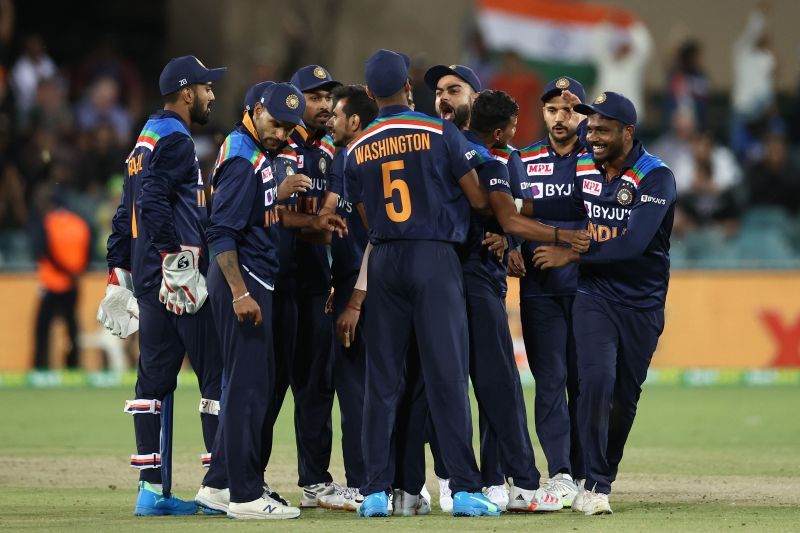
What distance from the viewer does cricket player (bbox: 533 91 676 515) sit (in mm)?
8445

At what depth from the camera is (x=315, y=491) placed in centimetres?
899

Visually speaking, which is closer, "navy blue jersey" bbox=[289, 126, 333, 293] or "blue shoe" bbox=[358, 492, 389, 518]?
"blue shoe" bbox=[358, 492, 389, 518]

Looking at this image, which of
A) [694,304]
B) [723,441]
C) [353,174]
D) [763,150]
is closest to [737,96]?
[763,150]

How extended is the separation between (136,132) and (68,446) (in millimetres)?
8569

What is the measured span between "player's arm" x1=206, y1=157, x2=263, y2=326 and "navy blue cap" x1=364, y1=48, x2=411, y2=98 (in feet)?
2.90

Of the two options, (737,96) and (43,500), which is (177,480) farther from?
(737,96)

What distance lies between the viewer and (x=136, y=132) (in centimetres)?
2011

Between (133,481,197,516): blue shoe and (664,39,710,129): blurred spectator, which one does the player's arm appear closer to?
(133,481,197,516): blue shoe

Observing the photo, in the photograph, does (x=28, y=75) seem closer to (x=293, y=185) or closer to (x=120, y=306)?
(x=120, y=306)

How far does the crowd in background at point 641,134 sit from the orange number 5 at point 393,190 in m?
10.1

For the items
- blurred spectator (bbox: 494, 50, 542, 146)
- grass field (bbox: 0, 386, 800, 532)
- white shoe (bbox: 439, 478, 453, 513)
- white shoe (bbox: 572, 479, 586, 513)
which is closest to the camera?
grass field (bbox: 0, 386, 800, 532)

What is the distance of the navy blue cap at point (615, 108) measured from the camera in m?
8.58

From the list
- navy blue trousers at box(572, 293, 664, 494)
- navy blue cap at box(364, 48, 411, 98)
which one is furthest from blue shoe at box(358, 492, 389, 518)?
navy blue cap at box(364, 48, 411, 98)

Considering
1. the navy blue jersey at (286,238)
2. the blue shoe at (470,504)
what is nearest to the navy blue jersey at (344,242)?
the navy blue jersey at (286,238)
